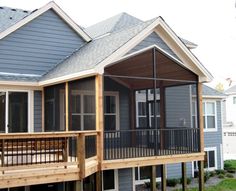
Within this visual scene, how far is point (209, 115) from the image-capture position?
65.0 feet

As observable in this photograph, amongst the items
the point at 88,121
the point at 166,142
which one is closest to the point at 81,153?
the point at 88,121

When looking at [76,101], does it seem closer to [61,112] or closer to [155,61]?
[61,112]

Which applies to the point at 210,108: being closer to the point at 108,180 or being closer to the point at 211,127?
the point at 211,127

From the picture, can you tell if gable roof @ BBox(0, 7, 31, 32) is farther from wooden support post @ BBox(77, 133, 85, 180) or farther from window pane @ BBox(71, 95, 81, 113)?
wooden support post @ BBox(77, 133, 85, 180)

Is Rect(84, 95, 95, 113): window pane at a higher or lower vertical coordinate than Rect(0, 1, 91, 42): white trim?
lower

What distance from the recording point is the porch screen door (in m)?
12.3

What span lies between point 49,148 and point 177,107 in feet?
32.7

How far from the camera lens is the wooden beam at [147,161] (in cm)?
1034

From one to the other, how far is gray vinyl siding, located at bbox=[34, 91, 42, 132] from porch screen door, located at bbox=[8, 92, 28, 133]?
1.10ft

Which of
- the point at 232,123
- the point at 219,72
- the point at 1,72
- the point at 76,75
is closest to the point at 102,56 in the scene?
the point at 76,75

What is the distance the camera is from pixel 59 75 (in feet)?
38.3

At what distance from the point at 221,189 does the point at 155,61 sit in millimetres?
6647

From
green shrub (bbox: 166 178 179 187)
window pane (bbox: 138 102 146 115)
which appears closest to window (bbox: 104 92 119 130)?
window pane (bbox: 138 102 146 115)

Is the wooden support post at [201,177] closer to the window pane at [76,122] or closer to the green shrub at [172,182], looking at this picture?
the green shrub at [172,182]
